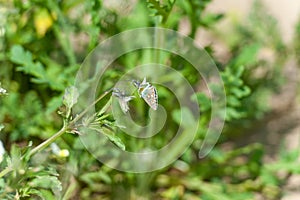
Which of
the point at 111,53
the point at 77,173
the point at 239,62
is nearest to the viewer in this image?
the point at 77,173

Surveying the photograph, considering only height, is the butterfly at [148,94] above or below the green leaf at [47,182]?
above

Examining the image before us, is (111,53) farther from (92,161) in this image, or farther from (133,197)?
(133,197)

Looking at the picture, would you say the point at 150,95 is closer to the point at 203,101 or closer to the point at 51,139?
the point at 51,139

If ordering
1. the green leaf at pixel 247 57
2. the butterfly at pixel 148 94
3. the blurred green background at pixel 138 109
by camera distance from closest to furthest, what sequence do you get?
the butterfly at pixel 148 94 → the blurred green background at pixel 138 109 → the green leaf at pixel 247 57

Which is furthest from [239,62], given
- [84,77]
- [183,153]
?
[84,77]

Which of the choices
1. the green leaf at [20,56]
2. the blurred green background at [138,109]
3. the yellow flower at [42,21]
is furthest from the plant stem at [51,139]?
the yellow flower at [42,21]

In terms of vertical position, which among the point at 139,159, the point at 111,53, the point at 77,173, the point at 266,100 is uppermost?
the point at 266,100

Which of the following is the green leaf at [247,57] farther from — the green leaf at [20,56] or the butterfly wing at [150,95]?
the butterfly wing at [150,95]

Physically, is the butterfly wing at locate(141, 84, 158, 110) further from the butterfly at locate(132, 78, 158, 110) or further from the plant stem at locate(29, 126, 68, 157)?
the plant stem at locate(29, 126, 68, 157)
